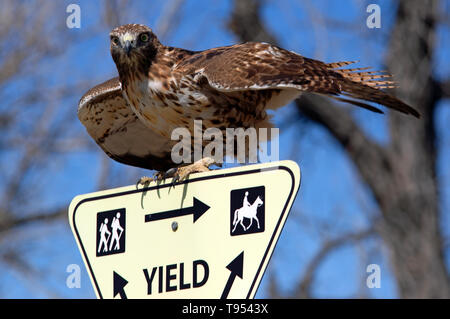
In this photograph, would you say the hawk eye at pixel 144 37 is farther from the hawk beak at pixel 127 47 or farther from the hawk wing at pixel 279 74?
the hawk wing at pixel 279 74

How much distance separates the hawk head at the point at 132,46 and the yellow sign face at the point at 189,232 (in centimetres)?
99

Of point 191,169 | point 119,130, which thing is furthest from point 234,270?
point 119,130

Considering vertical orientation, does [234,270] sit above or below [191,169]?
below

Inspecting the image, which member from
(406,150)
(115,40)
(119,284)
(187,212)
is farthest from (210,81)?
(406,150)

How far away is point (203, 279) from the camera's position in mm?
2598

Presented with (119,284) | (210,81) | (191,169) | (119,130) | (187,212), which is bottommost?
(119,284)

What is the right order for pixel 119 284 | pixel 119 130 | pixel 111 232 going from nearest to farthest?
pixel 119 284 → pixel 111 232 → pixel 119 130

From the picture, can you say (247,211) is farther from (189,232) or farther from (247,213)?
(189,232)

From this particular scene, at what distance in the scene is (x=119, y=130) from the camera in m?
4.29

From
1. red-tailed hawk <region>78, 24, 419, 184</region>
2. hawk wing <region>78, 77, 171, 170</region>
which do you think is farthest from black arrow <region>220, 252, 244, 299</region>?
hawk wing <region>78, 77, 171, 170</region>

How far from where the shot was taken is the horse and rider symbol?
8.30 feet

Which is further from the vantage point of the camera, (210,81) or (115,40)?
(115,40)

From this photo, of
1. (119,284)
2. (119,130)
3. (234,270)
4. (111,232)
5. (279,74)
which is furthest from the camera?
(119,130)

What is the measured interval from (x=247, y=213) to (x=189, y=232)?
26cm
